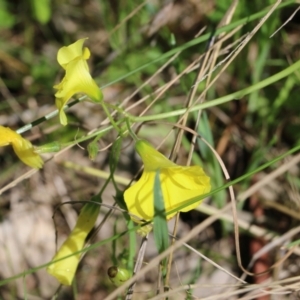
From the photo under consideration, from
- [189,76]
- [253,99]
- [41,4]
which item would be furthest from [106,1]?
[253,99]

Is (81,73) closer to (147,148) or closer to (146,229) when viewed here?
(147,148)

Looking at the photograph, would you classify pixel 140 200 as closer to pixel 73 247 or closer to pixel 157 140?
pixel 73 247

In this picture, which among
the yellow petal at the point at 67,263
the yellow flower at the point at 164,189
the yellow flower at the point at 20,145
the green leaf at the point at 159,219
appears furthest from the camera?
the yellow petal at the point at 67,263

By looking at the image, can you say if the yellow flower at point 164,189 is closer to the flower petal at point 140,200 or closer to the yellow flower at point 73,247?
the flower petal at point 140,200

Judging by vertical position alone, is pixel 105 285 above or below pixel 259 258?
above

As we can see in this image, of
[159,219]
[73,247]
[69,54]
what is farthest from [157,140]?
[159,219]

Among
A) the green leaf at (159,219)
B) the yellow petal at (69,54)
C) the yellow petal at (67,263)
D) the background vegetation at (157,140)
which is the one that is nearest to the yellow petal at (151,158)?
the green leaf at (159,219)

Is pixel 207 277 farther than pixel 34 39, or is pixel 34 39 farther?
pixel 34 39
